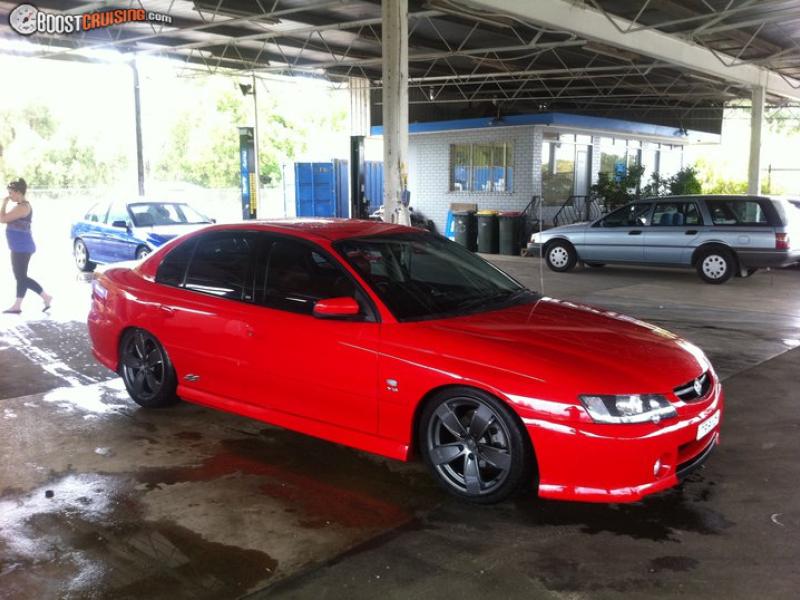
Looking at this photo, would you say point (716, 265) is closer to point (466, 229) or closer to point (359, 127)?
point (466, 229)

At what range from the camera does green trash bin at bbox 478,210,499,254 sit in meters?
18.9

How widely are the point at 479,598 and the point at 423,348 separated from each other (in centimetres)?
135

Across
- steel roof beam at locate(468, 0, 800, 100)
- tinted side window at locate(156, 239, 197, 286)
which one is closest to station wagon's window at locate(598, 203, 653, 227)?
steel roof beam at locate(468, 0, 800, 100)

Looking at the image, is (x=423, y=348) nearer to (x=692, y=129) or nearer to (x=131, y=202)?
(x=131, y=202)

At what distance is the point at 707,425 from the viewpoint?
3.96m

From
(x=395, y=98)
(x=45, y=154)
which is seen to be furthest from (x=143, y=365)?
(x=45, y=154)

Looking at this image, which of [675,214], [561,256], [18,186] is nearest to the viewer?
[18,186]

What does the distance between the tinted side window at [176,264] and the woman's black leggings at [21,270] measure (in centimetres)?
515

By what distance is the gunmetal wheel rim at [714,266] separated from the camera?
1294 centimetres

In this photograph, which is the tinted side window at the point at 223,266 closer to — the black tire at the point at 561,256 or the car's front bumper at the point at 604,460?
the car's front bumper at the point at 604,460

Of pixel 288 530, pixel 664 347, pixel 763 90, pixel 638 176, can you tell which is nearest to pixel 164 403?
pixel 288 530

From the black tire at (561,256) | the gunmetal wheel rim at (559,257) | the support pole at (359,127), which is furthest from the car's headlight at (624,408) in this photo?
the support pole at (359,127)

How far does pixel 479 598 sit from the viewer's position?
310cm

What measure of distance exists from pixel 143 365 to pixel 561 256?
36.1 ft
